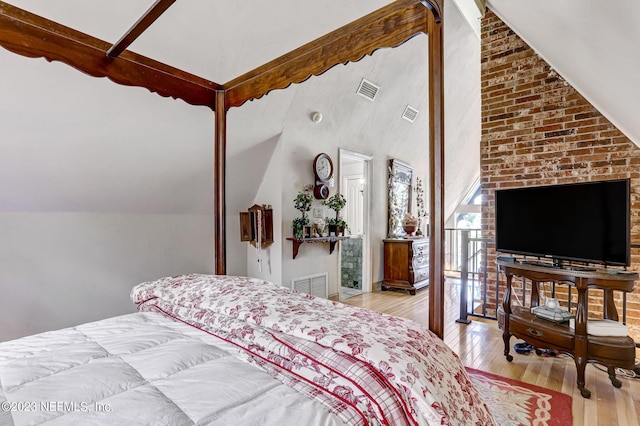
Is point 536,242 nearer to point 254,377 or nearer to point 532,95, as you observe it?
point 532,95

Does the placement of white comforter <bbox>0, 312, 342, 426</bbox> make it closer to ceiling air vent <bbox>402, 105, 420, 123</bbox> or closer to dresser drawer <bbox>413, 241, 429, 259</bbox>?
dresser drawer <bbox>413, 241, 429, 259</bbox>

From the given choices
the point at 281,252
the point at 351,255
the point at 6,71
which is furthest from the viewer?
the point at 351,255

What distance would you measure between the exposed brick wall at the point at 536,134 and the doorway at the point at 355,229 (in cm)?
176

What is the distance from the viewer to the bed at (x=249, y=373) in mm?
812

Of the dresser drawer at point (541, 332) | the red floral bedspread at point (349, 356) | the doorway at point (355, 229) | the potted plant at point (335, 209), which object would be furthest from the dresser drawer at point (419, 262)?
the red floral bedspread at point (349, 356)

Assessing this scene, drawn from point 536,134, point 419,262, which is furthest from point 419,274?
point 536,134

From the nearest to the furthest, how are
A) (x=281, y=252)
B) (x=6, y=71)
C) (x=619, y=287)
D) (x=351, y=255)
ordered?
1. (x=6, y=71)
2. (x=619, y=287)
3. (x=281, y=252)
4. (x=351, y=255)

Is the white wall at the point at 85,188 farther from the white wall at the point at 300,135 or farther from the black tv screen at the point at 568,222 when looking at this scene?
the black tv screen at the point at 568,222

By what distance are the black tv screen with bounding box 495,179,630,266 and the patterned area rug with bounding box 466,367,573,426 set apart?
→ 38.4 inches

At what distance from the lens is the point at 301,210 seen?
390 cm

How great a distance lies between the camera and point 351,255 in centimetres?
527

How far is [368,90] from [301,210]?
Result: 172 centimetres

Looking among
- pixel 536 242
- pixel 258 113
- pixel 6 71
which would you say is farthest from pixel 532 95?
pixel 6 71

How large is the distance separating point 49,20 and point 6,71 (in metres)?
0.46
